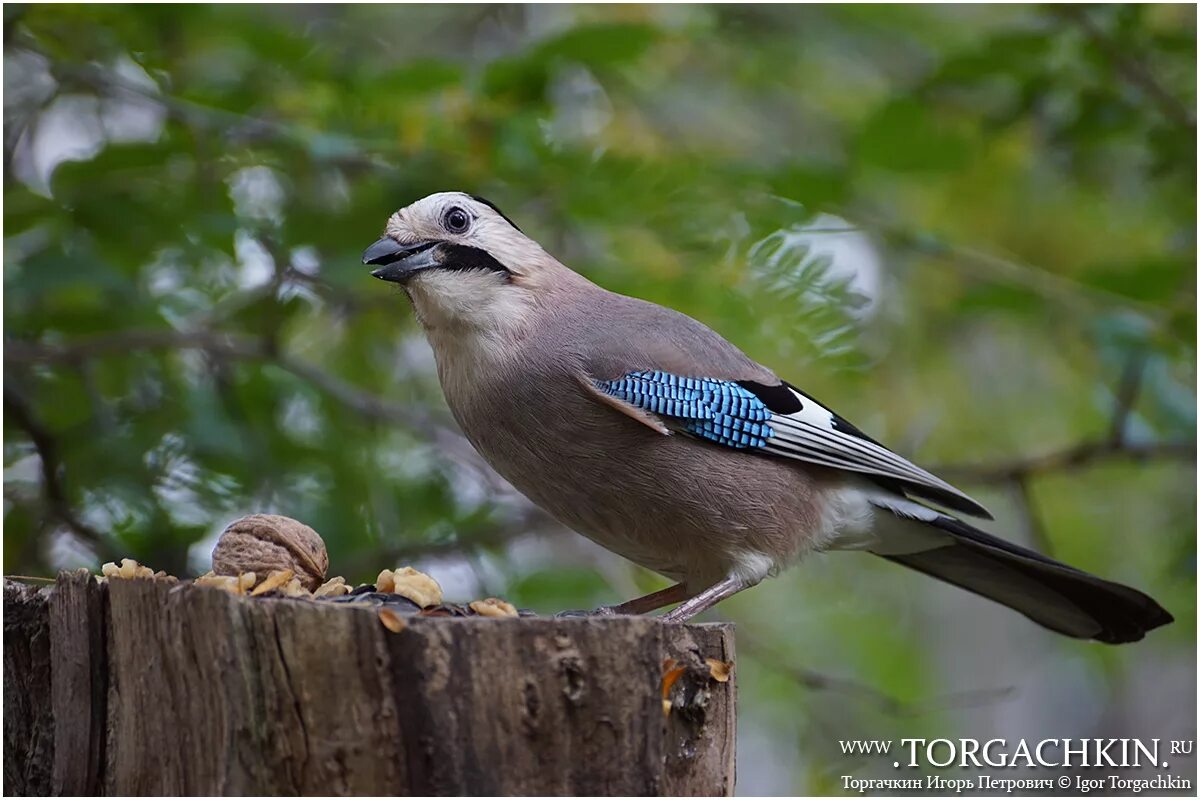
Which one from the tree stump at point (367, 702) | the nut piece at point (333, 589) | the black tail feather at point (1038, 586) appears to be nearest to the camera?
the tree stump at point (367, 702)

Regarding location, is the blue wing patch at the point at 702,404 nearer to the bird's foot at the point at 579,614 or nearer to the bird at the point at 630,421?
the bird at the point at 630,421

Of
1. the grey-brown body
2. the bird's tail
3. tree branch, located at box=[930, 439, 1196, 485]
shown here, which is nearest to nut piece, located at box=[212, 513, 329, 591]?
the grey-brown body

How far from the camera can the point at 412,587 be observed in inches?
106

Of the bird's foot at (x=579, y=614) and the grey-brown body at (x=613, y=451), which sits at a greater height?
the grey-brown body at (x=613, y=451)

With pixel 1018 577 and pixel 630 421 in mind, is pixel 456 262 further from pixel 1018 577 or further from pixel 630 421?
pixel 1018 577

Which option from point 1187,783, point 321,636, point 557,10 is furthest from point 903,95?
point 321,636

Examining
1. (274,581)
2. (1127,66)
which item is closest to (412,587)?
(274,581)

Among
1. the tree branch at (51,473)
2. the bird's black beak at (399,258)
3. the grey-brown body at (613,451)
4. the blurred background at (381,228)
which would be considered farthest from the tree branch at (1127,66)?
the tree branch at (51,473)

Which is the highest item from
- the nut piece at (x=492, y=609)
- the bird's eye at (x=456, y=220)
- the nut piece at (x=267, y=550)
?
the bird's eye at (x=456, y=220)

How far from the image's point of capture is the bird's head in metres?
3.54

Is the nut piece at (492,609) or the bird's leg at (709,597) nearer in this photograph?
the nut piece at (492,609)

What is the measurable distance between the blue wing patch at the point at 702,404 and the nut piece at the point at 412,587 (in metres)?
0.91

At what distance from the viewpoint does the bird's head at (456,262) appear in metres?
3.54

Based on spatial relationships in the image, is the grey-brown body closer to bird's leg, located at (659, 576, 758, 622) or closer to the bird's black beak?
bird's leg, located at (659, 576, 758, 622)
